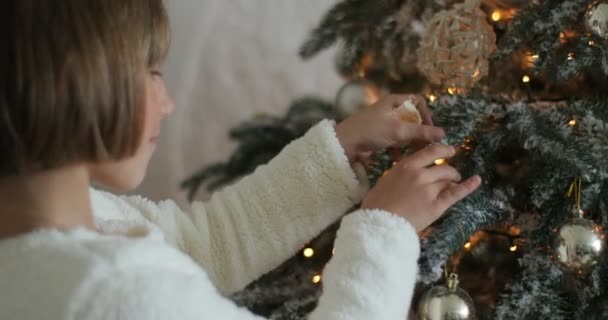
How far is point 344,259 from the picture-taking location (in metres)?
0.68

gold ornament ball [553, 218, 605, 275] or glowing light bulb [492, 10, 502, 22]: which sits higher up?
glowing light bulb [492, 10, 502, 22]

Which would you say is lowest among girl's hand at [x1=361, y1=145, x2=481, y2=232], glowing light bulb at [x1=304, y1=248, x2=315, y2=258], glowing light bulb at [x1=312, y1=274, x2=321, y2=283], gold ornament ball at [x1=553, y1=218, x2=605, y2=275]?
glowing light bulb at [x1=312, y1=274, x2=321, y2=283]

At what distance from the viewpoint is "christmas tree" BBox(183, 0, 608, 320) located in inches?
29.9

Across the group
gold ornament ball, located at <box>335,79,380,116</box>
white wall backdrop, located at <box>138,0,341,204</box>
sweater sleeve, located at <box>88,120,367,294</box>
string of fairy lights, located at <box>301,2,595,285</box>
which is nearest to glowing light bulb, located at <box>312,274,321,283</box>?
string of fairy lights, located at <box>301,2,595,285</box>

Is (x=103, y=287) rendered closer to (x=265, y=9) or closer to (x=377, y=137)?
(x=377, y=137)

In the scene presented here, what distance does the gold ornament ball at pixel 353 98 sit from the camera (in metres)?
1.08

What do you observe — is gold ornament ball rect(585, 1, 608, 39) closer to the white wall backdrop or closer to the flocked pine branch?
the flocked pine branch

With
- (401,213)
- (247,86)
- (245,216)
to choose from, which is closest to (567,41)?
(401,213)

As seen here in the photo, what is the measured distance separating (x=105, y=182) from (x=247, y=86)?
1348 mm

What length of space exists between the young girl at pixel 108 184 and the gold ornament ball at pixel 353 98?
307 mm

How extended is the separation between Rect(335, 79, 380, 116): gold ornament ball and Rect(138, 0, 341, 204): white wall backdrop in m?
0.90

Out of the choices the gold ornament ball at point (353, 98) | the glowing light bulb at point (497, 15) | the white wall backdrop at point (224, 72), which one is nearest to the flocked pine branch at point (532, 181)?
the glowing light bulb at point (497, 15)

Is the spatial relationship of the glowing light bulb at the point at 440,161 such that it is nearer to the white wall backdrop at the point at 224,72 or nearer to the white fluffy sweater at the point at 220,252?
the white fluffy sweater at the point at 220,252

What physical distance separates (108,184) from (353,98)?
483 millimetres
